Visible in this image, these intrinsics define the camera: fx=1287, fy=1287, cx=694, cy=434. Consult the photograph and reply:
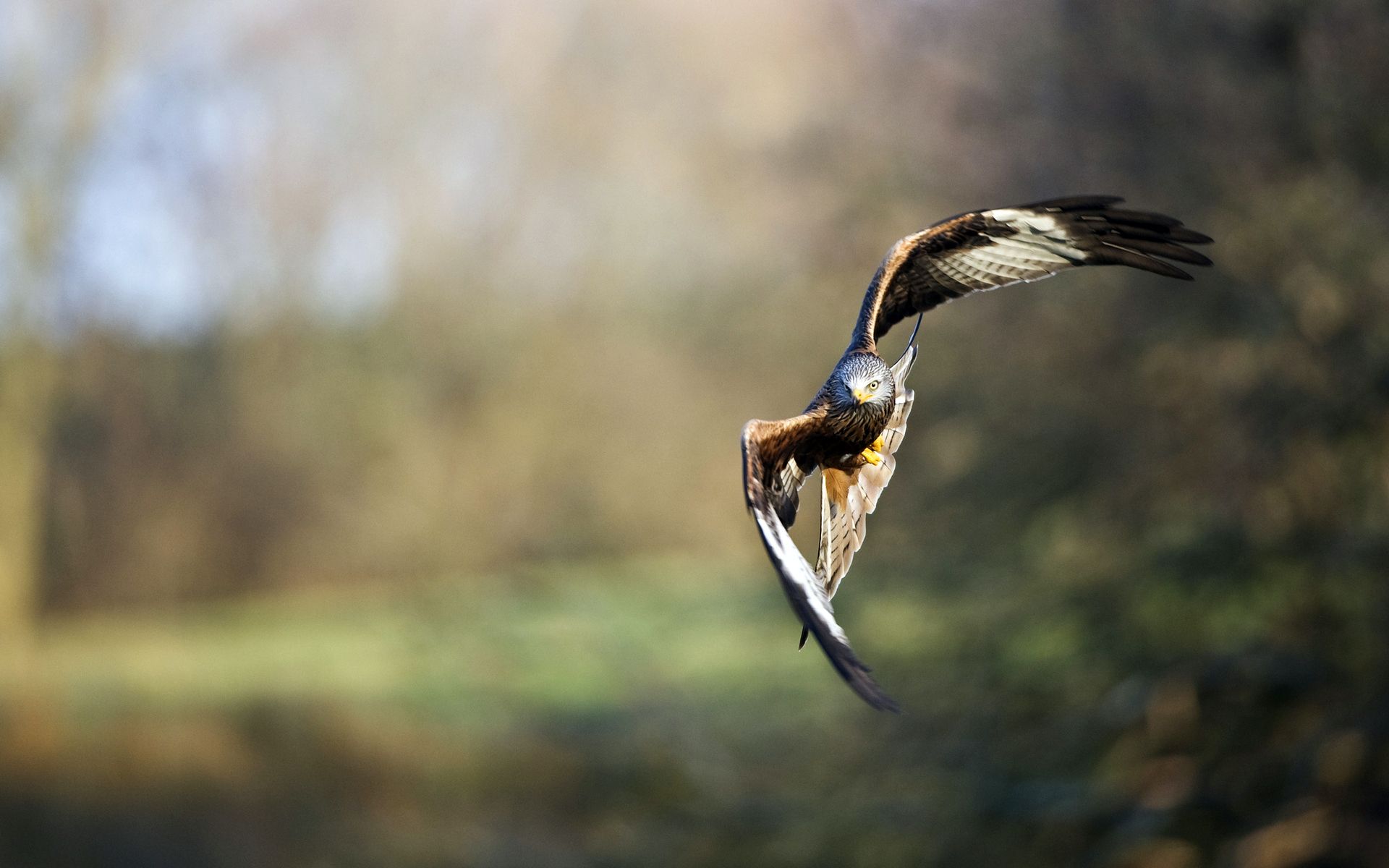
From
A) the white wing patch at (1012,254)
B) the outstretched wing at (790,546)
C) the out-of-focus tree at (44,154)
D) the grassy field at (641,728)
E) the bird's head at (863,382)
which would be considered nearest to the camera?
the outstretched wing at (790,546)

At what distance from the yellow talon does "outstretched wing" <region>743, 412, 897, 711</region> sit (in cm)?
3

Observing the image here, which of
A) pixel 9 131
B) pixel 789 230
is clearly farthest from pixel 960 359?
pixel 9 131

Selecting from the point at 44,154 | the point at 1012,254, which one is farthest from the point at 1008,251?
the point at 44,154

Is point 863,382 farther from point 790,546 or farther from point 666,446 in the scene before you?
point 666,446

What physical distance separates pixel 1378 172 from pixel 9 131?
10.0 meters

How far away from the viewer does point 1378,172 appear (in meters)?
5.11

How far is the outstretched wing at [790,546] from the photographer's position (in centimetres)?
51

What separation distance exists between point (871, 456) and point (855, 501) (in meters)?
0.02

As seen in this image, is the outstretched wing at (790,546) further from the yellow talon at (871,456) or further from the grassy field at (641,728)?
the grassy field at (641,728)

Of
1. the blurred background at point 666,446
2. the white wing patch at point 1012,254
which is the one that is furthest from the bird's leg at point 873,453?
the blurred background at point 666,446

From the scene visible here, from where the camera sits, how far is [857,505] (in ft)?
2.07

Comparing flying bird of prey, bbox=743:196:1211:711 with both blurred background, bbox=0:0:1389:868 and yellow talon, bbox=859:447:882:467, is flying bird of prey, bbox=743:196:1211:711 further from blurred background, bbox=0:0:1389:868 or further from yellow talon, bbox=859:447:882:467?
blurred background, bbox=0:0:1389:868

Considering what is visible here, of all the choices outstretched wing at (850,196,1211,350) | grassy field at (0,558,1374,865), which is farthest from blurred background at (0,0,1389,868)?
outstretched wing at (850,196,1211,350)

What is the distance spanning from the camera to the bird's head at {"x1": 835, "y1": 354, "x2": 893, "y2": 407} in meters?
0.63
